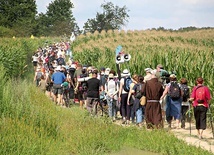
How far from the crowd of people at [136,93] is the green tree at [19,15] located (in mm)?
65691

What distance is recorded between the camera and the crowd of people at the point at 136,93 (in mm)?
14234

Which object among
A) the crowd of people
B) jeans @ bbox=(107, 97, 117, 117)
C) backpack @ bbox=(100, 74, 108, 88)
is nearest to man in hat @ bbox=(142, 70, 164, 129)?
the crowd of people

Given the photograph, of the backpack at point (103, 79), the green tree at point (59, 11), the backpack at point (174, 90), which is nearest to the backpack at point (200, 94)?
the backpack at point (174, 90)

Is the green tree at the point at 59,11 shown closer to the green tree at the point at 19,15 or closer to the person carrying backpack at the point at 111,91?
the green tree at the point at 19,15

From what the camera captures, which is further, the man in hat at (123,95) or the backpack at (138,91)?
the man in hat at (123,95)

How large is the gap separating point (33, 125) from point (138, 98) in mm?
4721

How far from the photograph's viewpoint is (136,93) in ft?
52.7

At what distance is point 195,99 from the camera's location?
14.0 m

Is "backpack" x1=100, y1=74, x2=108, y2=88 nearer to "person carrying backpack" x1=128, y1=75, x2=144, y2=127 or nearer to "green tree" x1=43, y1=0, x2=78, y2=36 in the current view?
"person carrying backpack" x1=128, y1=75, x2=144, y2=127


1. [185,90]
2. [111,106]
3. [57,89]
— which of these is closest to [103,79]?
[111,106]

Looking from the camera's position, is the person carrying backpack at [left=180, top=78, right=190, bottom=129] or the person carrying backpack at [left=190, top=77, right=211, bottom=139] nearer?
the person carrying backpack at [left=190, top=77, right=211, bottom=139]

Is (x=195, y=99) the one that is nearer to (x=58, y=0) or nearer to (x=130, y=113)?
(x=130, y=113)

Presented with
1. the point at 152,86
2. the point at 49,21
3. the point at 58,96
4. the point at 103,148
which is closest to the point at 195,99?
the point at 152,86

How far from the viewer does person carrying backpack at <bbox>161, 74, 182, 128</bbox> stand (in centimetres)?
1586
